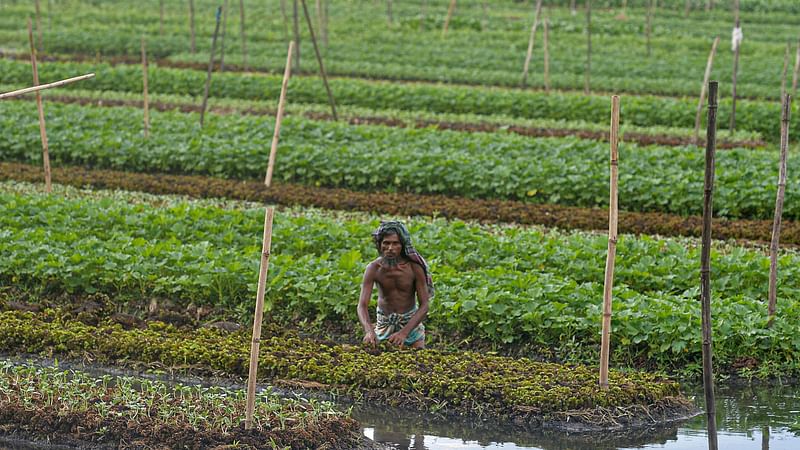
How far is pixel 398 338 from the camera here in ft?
26.2

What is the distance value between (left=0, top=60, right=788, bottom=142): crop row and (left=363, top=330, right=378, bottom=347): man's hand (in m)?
13.3

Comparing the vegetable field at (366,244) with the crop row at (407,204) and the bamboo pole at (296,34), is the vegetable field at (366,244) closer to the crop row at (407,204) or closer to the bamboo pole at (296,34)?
the crop row at (407,204)

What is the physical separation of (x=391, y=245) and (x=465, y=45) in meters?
23.2

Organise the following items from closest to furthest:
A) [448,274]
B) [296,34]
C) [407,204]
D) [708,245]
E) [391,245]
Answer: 1. [708,245]
2. [391,245]
3. [448,274]
4. [407,204]
5. [296,34]

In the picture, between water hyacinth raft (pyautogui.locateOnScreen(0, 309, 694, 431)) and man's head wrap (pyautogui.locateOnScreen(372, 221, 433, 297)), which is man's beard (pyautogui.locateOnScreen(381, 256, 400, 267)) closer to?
man's head wrap (pyautogui.locateOnScreen(372, 221, 433, 297))

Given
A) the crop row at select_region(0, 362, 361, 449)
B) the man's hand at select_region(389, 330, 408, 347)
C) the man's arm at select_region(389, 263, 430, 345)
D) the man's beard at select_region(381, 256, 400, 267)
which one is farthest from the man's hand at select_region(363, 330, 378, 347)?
the crop row at select_region(0, 362, 361, 449)

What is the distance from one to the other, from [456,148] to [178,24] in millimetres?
19614

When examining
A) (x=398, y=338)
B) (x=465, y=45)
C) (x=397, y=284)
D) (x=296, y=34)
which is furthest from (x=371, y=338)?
(x=465, y=45)

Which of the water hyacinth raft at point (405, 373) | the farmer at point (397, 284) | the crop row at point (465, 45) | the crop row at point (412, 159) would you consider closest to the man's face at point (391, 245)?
the farmer at point (397, 284)

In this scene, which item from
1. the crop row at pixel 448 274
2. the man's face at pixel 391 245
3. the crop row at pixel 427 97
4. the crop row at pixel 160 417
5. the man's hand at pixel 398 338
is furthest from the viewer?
the crop row at pixel 427 97

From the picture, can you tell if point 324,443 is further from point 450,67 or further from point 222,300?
point 450,67

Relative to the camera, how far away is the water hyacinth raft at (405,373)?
7199mm

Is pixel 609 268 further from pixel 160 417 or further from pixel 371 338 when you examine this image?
pixel 160 417

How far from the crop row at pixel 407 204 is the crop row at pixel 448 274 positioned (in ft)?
5.94
